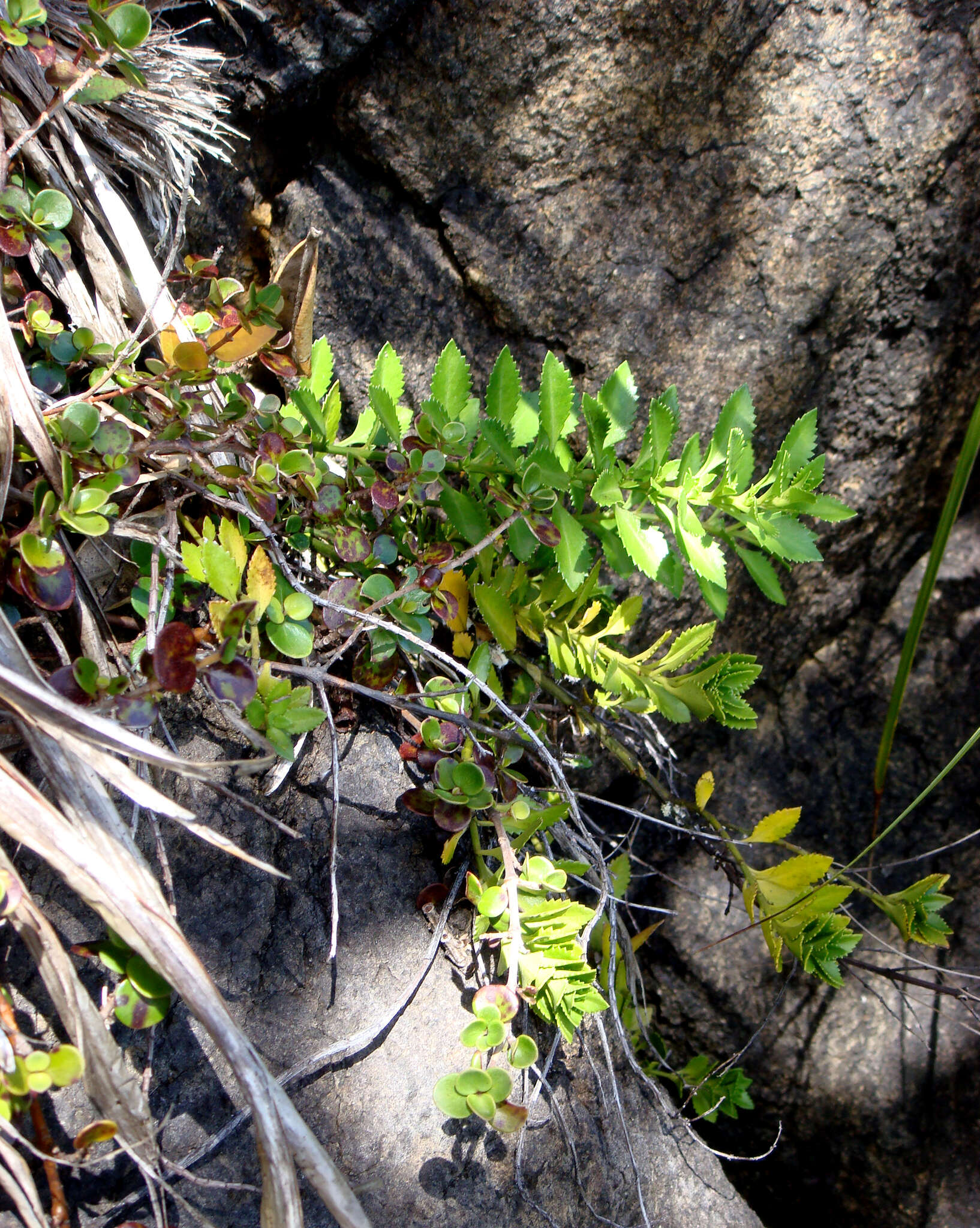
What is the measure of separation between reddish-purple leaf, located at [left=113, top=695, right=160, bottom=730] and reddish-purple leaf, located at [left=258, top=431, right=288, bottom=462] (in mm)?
472

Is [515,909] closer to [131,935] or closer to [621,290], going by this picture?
[131,935]

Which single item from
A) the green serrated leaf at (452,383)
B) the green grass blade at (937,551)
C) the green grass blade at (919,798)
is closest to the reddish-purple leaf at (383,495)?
the green serrated leaf at (452,383)

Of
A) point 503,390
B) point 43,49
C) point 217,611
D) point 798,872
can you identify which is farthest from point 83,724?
point 798,872

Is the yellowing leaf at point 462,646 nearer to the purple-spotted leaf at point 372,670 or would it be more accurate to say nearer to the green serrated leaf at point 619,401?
the purple-spotted leaf at point 372,670

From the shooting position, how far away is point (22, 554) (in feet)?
3.96

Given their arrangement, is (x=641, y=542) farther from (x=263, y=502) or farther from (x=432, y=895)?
(x=432, y=895)

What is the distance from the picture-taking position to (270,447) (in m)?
1.39

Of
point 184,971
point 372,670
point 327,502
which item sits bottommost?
point 184,971

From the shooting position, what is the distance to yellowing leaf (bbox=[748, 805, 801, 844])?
164 cm

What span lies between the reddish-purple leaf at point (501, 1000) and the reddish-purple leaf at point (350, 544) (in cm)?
79

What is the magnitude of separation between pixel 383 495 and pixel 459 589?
28 cm

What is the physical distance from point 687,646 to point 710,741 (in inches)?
33.1

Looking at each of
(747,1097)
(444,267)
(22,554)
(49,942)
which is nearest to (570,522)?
(444,267)

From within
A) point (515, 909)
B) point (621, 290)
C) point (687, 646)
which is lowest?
point (515, 909)
